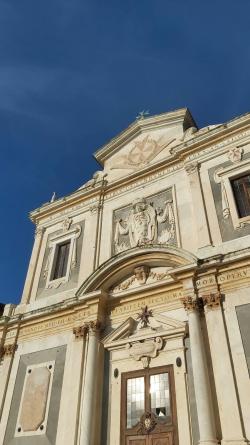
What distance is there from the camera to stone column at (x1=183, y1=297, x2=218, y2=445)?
7703 mm

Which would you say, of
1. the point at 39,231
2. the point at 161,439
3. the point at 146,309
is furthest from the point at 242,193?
the point at 39,231

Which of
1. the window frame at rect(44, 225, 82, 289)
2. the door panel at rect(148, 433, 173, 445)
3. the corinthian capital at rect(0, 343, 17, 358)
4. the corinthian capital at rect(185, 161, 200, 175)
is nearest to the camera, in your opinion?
the door panel at rect(148, 433, 173, 445)

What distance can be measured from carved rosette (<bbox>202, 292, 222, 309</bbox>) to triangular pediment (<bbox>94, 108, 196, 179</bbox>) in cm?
626

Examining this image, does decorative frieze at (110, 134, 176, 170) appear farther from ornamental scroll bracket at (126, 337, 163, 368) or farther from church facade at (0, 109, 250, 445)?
ornamental scroll bracket at (126, 337, 163, 368)

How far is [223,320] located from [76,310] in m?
4.69

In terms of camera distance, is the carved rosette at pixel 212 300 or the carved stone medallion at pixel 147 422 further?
the carved rosette at pixel 212 300

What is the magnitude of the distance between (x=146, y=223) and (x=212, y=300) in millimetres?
4051

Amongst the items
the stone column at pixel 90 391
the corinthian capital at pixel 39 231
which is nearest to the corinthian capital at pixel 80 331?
the stone column at pixel 90 391

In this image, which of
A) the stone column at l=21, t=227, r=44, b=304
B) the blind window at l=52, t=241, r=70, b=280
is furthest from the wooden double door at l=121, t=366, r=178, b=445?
the stone column at l=21, t=227, r=44, b=304

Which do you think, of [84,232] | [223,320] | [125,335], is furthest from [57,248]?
[223,320]

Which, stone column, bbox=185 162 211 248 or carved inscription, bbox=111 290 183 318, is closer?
carved inscription, bbox=111 290 183 318

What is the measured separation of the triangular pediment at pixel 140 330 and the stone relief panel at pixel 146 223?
243 cm

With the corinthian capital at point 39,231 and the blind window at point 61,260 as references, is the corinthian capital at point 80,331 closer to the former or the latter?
the blind window at point 61,260

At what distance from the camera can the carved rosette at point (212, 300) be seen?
9234 mm
